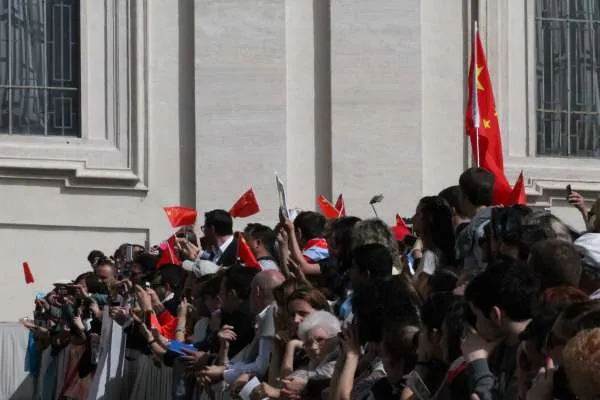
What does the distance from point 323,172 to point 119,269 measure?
6.25 meters

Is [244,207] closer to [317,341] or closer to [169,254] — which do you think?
[169,254]

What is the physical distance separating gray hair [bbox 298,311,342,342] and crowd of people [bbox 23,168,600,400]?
0.01m

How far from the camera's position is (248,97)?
79.3 feet

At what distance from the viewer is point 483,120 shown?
16.4m

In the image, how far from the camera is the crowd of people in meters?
7.90

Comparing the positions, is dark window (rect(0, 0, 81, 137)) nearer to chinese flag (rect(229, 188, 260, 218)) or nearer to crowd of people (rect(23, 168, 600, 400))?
crowd of people (rect(23, 168, 600, 400))

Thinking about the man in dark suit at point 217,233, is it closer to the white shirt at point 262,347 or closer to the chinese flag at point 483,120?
the chinese flag at point 483,120

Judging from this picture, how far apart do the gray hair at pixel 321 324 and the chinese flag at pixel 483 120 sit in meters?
5.37

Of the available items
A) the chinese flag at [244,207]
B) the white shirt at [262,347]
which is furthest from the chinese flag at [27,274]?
the white shirt at [262,347]

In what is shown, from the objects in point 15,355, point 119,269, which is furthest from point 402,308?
point 15,355

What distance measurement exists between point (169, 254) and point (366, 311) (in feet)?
29.2

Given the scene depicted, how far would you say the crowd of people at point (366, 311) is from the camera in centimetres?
790

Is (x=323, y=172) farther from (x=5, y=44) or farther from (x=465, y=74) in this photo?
(x=5, y=44)

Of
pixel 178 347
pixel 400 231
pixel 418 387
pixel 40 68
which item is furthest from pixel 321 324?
pixel 40 68
